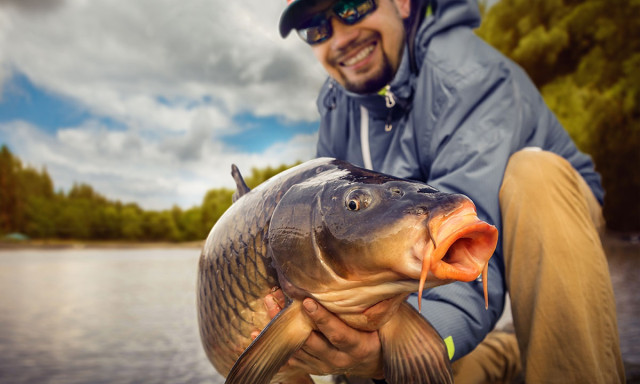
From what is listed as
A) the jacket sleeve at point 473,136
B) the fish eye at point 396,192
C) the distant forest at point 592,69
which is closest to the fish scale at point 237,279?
the fish eye at point 396,192

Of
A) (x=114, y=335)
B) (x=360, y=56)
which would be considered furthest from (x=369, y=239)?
(x=114, y=335)

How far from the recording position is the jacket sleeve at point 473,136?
134 centimetres

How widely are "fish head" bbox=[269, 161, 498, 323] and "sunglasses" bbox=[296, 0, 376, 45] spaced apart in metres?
1.12

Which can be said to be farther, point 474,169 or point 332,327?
point 474,169

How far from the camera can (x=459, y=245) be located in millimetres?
691

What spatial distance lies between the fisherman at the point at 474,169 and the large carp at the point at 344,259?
6 cm

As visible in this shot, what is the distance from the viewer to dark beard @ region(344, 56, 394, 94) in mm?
1897

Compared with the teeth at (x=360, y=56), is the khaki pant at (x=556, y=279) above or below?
below

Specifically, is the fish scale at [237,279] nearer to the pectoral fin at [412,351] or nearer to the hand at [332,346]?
the hand at [332,346]

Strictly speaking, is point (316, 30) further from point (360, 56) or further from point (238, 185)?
point (238, 185)

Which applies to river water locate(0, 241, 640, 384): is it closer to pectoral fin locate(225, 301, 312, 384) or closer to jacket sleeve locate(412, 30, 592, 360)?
jacket sleeve locate(412, 30, 592, 360)

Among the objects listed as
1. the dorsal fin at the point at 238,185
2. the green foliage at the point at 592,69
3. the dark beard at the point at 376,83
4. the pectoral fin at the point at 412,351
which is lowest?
the pectoral fin at the point at 412,351

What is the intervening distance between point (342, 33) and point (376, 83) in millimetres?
257

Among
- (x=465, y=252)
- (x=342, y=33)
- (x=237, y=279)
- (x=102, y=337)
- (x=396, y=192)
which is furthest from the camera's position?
(x=102, y=337)
